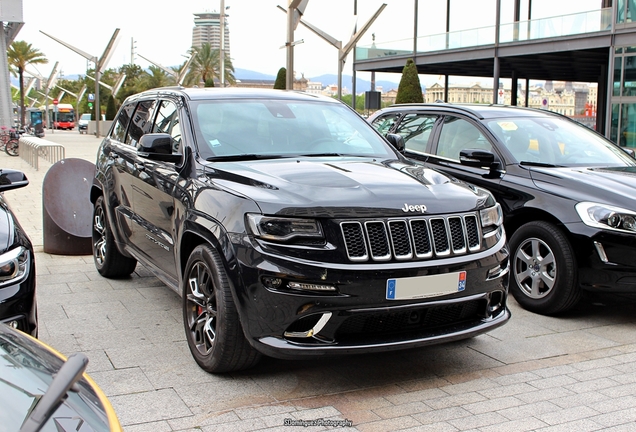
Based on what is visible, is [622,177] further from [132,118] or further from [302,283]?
[132,118]

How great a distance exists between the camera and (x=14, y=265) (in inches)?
150

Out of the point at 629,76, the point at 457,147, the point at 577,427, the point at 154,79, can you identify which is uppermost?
the point at 154,79

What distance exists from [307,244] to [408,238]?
57cm

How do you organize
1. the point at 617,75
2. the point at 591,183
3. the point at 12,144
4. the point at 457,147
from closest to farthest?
the point at 591,183, the point at 457,147, the point at 617,75, the point at 12,144

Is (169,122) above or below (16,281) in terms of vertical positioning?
above

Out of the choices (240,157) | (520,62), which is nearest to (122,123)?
(240,157)

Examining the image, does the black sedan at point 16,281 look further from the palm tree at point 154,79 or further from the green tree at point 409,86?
the palm tree at point 154,79

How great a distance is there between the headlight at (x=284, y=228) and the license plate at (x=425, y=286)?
479 mm

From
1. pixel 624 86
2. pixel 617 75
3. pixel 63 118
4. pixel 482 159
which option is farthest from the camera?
pixel 63 118

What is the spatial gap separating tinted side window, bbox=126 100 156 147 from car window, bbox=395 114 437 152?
282 centimetres

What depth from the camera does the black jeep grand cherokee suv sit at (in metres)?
3.79

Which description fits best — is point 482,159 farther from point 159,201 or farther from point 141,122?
point 141,122

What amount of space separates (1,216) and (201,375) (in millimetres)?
1468

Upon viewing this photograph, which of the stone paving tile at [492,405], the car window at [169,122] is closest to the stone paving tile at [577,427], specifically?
the stone paving tile at [492,405]
